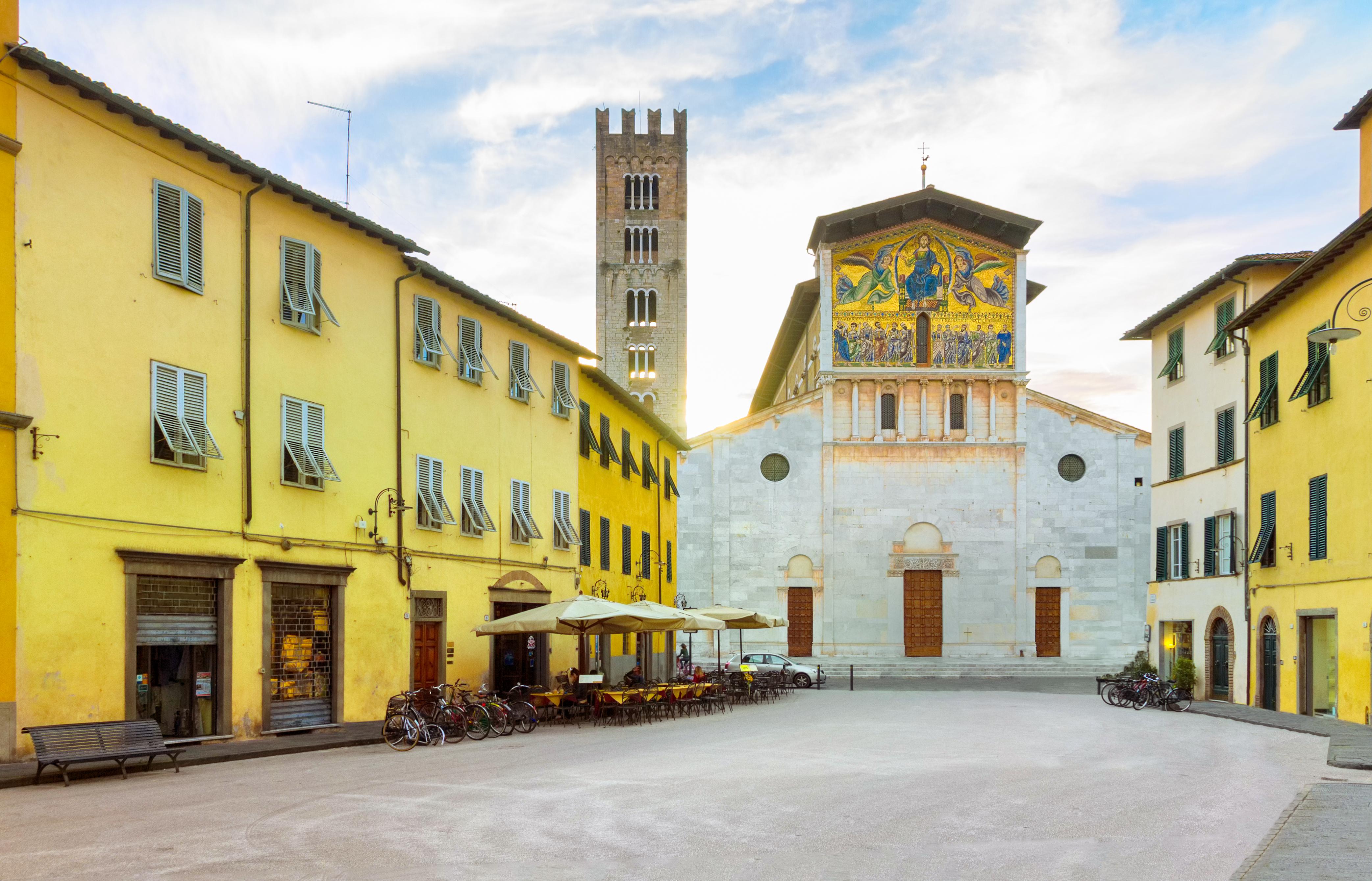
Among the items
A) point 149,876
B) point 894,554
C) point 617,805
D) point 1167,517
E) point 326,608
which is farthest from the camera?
point 894,554

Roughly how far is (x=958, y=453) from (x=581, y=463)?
2803 cm

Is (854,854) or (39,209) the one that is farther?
(39,209)

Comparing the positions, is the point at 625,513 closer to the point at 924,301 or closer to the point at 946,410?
the point at 946,410

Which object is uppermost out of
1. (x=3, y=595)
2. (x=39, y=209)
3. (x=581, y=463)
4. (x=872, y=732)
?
(x=39, y=209)

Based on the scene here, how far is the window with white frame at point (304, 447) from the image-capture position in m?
21.7

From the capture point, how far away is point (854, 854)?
10.4 m

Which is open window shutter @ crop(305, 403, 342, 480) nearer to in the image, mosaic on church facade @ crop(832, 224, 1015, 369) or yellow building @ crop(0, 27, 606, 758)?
yellow building @ crop(0, 27, 606, 758)

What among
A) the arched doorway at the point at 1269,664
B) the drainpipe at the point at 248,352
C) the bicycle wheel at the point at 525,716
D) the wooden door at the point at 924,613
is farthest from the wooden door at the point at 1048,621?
the drainpipe at the point at 248,352

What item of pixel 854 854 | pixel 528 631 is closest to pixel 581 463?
pixel 528 631

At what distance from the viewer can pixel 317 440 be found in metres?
22.5

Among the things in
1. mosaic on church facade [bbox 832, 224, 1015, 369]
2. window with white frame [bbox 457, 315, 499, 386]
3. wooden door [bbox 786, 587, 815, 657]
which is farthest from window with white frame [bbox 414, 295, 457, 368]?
mosaic on church facade [bbox 832, 224, 1015, 369]

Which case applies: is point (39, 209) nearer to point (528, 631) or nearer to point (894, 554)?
point (528, 631)

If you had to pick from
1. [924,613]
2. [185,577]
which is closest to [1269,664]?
[185,577]

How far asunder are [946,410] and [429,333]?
3610 cm
